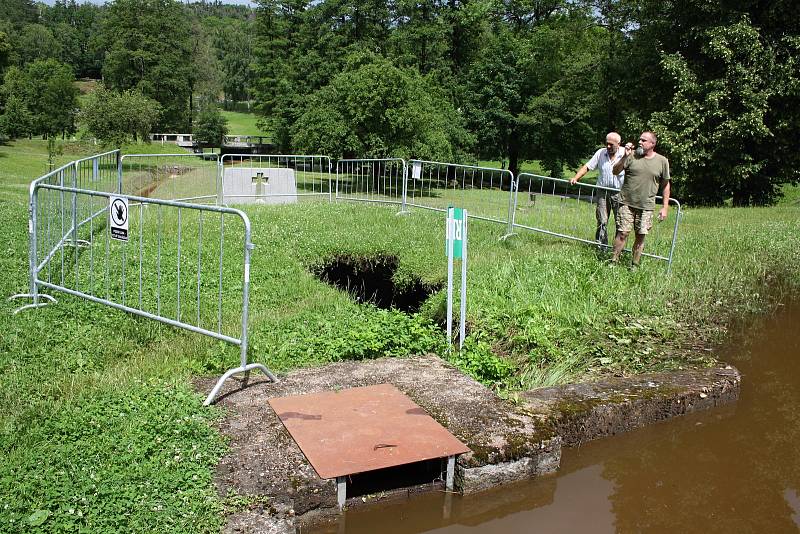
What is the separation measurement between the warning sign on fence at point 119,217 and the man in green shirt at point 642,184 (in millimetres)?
6033

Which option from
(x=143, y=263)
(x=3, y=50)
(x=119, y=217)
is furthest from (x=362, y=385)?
(x=3, y=50)

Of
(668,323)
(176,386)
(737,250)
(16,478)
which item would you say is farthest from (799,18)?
(16,478)

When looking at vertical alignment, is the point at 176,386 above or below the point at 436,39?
below

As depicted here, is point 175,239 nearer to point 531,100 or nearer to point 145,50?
point 531,100

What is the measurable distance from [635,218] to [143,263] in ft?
20.5

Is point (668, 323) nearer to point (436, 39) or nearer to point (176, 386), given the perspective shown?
point (176, 386)

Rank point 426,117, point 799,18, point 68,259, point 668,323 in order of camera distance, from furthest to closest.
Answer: point 426,117 → point 799,18 → point 68,259 → point 668,323

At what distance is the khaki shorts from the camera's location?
8641mm

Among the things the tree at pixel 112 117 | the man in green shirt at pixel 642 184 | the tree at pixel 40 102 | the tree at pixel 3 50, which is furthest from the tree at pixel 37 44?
the man in green shirt at pixel 642 184

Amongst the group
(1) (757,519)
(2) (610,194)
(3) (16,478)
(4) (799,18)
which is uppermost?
(4) (799,18)

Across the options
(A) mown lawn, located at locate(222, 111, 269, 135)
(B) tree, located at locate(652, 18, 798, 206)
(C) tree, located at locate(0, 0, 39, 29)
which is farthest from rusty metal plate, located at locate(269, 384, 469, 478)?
(C) tree, located at locate(0, 0, 39, 29)

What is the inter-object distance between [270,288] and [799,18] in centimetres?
1831

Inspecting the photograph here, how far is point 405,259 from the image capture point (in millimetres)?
9258

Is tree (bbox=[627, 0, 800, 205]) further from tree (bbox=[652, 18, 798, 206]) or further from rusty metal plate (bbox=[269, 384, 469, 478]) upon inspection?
rusty metal plate (bbox=[269, 384, 469, 478])
